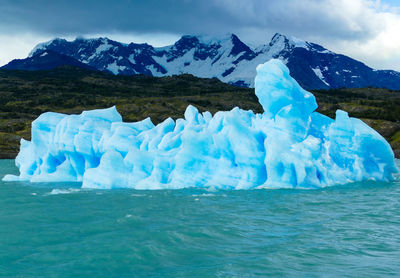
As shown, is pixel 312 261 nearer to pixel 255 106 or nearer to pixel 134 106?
pixel 134 106

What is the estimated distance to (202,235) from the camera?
1409cm

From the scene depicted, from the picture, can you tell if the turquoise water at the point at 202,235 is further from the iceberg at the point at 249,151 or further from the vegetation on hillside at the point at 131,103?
the vegetation on hillside at the point at 131,103

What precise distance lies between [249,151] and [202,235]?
11593 mm

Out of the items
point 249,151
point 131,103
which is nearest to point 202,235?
point 249,151

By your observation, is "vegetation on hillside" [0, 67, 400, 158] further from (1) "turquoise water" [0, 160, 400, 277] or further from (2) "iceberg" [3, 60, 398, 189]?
(1) "turquoise water" [0, 160, 400, 277]

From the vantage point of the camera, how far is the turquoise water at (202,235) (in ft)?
35.9

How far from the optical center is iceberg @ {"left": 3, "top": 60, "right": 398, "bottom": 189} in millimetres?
24969

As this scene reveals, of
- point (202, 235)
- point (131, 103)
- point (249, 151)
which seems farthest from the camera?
point (131, 103)

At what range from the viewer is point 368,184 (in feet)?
85.7

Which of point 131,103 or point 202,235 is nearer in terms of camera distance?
point 202,235

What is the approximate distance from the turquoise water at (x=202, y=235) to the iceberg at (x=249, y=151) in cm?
267

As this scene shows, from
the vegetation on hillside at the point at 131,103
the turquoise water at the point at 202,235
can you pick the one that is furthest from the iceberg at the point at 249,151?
the vegetation on hillside at the point at 131,103

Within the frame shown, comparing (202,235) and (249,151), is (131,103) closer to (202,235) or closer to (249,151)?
(249,151)

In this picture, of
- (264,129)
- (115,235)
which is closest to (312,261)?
(115,235)
